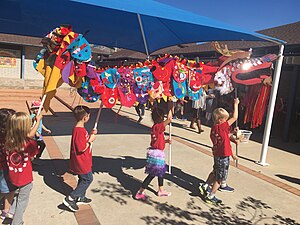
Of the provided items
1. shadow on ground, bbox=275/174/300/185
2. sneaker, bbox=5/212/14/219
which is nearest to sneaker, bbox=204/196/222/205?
shadow on ground, bbox=275/174/300/185

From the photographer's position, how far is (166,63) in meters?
3.91

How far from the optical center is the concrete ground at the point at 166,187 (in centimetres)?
348

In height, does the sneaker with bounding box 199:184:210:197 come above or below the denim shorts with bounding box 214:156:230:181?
below

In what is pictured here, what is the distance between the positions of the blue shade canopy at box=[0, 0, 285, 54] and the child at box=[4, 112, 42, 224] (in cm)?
155

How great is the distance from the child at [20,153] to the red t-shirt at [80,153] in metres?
0.57

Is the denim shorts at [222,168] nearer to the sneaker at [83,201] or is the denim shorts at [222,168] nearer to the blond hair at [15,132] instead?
the sneaker at [83,201]

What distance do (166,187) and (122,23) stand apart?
351 centimetres

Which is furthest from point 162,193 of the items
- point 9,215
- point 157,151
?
point 9,215

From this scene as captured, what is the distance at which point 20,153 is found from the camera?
282 cm

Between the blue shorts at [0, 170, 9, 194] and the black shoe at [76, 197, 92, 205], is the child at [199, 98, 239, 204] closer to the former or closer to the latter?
the black shoe at [76, 197, 92, 205]

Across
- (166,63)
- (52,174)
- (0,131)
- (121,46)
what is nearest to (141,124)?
(121,46)

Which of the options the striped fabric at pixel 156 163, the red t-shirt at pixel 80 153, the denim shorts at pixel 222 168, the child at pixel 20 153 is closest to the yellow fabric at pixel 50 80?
the child at pixel 20 153

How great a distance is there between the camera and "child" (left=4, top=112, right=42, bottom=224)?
108 inches

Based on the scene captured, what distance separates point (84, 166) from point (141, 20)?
3617 millimetres
